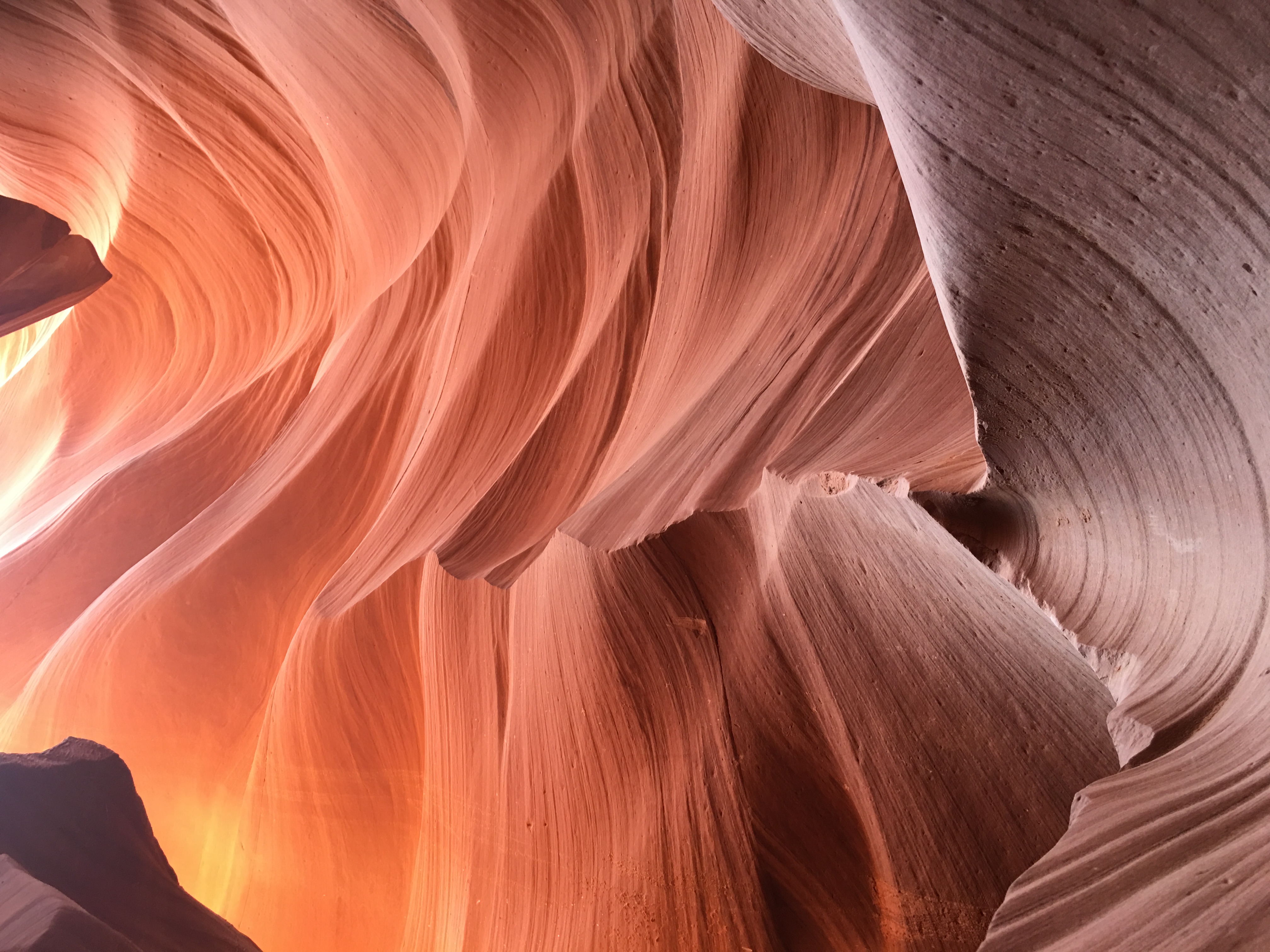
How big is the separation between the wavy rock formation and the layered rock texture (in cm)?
1

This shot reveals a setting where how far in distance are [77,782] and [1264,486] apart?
166 centimetres

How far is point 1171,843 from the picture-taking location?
59cm

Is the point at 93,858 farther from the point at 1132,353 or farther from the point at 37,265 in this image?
the point at 37,265

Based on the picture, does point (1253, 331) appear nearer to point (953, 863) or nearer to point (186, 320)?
point (953, 863)

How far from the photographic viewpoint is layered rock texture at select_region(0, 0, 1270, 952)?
63 centimetres

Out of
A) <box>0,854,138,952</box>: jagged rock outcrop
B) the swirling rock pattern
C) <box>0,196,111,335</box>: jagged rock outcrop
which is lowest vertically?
<box>0,854,138,952</box>: jagged rock outcrop

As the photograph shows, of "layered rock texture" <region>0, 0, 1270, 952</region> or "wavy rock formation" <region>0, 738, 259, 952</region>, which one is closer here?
"layered rock texture" <region>0, 0, 1270, 952</region>

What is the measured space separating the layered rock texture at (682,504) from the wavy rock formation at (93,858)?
0.04 ft

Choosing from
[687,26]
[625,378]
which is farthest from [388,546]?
[687,26]

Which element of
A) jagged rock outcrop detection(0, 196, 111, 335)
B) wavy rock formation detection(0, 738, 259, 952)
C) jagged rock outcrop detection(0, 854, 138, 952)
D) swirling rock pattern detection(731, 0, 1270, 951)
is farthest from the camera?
jagged rock outcrop detection(0, 196, 111, 335)

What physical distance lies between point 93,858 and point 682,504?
1.05m

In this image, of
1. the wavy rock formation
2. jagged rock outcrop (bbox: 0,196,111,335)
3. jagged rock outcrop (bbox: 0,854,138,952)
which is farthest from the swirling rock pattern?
jagged rock outcrop (bbox: 0,196,111,335)

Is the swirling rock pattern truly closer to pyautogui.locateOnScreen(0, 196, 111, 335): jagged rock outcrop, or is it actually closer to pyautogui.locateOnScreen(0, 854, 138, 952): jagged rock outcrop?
pyautogui.locateOnScreen(0, 854, 138, 952): jagged rock outcrop

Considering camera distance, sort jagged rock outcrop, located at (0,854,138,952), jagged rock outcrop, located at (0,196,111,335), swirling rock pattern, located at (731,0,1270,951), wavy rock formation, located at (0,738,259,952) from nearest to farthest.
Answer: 1. swirling rock pattern, located at (731,0,1270,951)
2. jagged rock outcrop, located at (0,854,138,952)
3. wavy rock formation, located at (0,738,259,952)
4. jagged rock outcrop, located at (0,196,111,335)
